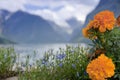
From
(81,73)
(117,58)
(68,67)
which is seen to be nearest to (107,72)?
(117,58)

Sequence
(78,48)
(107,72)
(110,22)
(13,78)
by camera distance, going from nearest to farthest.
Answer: (107,72) < (110,22) < (78,48) < (13,78)

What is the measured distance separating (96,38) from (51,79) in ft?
5.03

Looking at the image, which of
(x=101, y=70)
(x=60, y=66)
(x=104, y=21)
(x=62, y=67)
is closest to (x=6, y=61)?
(x=62, y=67)

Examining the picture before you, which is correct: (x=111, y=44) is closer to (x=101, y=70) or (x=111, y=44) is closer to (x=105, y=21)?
(x=105, y=21)

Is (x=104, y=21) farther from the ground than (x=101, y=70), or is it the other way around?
(x=104, y=21)

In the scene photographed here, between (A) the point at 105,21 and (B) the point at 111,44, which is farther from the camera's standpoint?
(B) the point at 111,44

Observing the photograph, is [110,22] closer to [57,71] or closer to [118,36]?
[118,36]

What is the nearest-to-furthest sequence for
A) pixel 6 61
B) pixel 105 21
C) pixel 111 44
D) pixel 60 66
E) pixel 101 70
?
pixel 101 70
pixel 105 21
pixel 111 44
pixel 60 66
pixel 6 61

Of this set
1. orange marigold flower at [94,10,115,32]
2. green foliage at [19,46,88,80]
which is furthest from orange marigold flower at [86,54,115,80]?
green foliage at [19,46,88,80]

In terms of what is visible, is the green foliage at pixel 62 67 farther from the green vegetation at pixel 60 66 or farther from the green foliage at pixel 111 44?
the green foliage at pixel 111 44

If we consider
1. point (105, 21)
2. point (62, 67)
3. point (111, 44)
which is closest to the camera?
point (105, 21)

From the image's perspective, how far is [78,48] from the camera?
7.07m

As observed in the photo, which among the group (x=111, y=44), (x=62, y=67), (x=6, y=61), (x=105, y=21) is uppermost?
(x=105, y=21)

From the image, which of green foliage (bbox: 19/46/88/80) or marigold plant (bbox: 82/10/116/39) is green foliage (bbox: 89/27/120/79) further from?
green foliage (bbox: 19/46/88/80)
